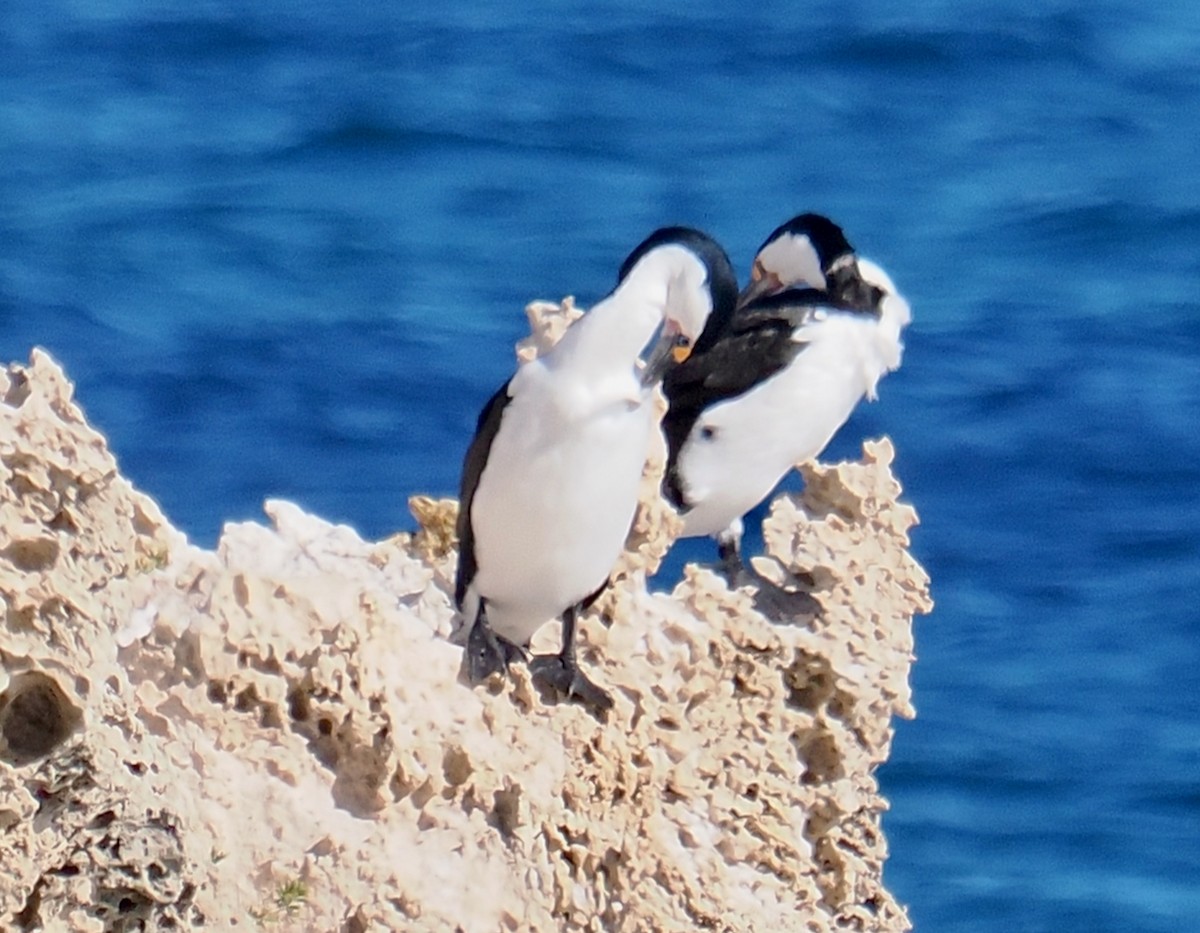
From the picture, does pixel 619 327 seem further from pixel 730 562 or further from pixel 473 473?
pixel 730 562

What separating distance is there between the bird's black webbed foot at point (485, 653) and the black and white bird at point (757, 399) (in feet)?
6.54

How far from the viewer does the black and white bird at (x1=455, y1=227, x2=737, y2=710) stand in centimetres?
519

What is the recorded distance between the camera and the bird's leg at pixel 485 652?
456 cm

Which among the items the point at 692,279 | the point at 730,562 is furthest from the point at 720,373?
the point at 692,279

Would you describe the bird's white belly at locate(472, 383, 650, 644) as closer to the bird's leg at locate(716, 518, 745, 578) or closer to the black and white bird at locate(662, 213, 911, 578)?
the bird's leg at locate(716, 518, 745, 578)

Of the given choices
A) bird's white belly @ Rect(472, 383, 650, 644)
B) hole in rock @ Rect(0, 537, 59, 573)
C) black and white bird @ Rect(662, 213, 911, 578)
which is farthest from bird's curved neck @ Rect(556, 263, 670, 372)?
hole in rock @ Rect(0, 537, 59, 573)

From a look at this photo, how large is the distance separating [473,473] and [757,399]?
5.67 feet

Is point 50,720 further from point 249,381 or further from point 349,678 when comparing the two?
point 249,381

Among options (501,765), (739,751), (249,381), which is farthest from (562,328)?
(249,381)

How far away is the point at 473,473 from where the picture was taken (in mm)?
5484

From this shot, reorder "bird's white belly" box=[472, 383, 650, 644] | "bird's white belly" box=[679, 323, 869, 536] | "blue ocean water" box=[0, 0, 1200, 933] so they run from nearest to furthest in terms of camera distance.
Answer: "bird's white belly" box=[472, 383, 650, 644]
"bird's white belly" box=[679, 323, 869, 536]
"blue ocean water" box=[0, 0, 1200, 933]

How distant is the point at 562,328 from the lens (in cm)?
559

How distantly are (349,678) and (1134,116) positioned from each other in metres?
19.3

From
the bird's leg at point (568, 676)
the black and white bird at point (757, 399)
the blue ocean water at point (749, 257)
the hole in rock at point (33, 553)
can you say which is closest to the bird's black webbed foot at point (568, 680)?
the bird's leg at point (568, 676)
